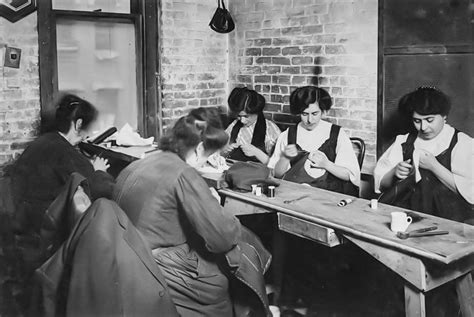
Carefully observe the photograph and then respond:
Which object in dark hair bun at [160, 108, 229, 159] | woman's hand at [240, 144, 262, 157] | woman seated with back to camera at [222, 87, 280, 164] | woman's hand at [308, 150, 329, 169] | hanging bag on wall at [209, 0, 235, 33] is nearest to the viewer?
dark hair bun at [160, 108, 229, 159]

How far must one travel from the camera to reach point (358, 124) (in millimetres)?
4211

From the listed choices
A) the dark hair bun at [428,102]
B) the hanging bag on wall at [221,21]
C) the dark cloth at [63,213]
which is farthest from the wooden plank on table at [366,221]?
the hanging bag on wall at [221,21]

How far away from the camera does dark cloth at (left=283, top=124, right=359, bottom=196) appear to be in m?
3.74

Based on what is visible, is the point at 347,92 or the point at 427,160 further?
the point at 347,92

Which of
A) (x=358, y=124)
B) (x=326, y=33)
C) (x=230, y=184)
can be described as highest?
(x=326, y=33)

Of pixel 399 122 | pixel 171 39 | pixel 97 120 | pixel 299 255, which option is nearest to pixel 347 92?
pixel 399 122

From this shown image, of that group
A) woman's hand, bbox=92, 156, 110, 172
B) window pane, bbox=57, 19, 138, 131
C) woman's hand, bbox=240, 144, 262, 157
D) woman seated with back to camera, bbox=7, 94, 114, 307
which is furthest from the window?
woman's hand, bbox=240, 144, 262, 157

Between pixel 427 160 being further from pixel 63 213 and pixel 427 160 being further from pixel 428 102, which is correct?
pixel 63 213

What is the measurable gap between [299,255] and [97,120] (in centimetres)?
221

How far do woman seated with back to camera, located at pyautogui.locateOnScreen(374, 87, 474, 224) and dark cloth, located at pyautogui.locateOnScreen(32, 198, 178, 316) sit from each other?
72.4 inches

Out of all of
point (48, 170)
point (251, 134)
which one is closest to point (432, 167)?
point (251, 134)

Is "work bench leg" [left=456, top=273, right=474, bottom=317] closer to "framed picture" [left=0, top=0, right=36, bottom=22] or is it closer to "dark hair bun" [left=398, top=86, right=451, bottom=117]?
"dark hair bun" [left=398, top=86, right=451, bottom=117]

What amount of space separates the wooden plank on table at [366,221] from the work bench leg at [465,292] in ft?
0.59

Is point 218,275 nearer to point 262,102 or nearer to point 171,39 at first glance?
point 262,102
